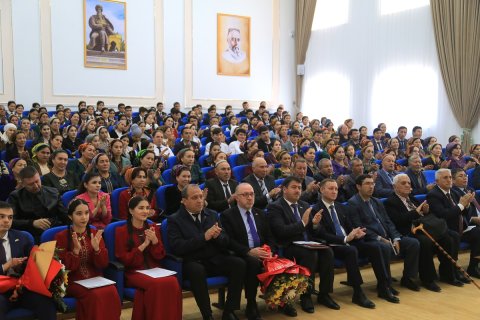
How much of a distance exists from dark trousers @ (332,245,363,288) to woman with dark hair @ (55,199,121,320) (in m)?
1.99

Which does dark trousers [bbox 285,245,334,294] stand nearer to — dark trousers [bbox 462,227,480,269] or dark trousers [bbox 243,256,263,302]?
dark trousers [bbox 243,256,263,302]

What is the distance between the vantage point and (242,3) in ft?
48.5

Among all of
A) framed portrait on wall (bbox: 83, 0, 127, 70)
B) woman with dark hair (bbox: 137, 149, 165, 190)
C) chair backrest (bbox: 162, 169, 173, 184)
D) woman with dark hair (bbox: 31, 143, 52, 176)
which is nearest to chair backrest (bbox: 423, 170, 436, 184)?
chair backrest (bbox: 162, 169, 173, 184)

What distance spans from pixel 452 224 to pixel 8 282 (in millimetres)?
4002

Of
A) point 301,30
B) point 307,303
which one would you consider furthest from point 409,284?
point 301,30

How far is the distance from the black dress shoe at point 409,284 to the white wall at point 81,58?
965cm

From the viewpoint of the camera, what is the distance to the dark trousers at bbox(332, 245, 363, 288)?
14.5 ft

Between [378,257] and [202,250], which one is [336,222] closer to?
[378,257]

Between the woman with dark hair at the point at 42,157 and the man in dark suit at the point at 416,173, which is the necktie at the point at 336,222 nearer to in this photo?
the man in dark suit at the point at 416,173

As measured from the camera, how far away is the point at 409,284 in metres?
4.82

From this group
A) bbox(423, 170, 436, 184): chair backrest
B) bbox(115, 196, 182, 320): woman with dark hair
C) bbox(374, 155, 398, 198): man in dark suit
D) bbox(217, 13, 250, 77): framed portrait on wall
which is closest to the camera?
bbox(115, 196, 182, 320): woman with dark hair

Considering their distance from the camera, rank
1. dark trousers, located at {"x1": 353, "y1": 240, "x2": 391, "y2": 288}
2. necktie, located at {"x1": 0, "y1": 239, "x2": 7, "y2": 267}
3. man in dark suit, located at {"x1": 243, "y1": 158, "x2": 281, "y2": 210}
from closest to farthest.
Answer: necktie, located at {"x1": 0, "y1": 239, "x2": 7, "y2": 267}, dark trousers, located at {"x1": 353, "y1": 240, "x2": 391, "y2": 288}, man in dark suit, located at {"x1": 243, "y1": 158, "x2": 281, "y2": 210}

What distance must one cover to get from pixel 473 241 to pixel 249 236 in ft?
8.02

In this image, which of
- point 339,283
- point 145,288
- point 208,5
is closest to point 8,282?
point 145,288
